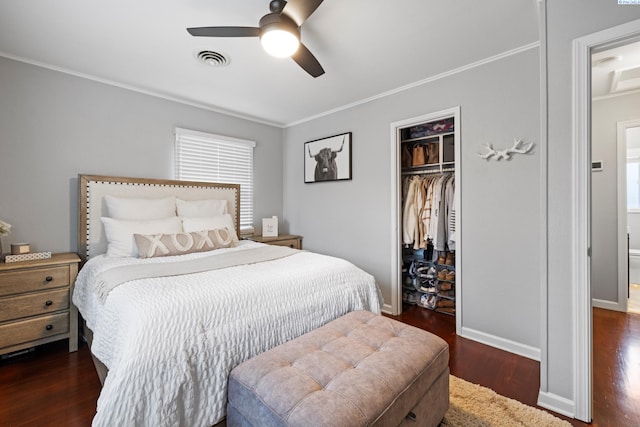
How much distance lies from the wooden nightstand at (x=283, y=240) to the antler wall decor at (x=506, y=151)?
251cm

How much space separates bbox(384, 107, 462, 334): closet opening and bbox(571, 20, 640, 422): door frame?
1.27 meters

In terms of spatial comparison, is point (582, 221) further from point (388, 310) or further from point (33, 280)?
point (33, 280)

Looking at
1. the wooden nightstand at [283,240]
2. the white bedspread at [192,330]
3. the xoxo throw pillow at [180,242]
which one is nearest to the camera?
the white bedspread at [192,330]

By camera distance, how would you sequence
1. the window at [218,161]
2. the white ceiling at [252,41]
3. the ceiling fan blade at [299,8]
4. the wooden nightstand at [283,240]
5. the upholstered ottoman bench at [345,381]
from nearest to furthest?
the upholstered ottoman bench at [345,381]
the ceiling fan blade at [299,8]
the white ceiling at [252,41]
the window at [218,161]
the wooden nightstand at [283,240]

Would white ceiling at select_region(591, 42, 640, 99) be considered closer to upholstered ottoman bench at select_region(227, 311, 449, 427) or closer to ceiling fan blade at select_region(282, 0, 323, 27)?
ceiling fan blade at select_region(282, 0, 323, 27)

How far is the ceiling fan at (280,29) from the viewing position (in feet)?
5.10

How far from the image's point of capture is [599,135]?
336 cm

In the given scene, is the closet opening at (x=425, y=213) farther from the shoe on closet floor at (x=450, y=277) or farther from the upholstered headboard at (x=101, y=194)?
the upholstered headboard at (x=101, y=194)

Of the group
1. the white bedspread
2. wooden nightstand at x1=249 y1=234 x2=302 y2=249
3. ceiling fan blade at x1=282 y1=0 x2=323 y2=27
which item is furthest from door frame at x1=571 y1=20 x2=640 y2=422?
wooden nightstand at x1=249 y1=234 x2=302 y2=249

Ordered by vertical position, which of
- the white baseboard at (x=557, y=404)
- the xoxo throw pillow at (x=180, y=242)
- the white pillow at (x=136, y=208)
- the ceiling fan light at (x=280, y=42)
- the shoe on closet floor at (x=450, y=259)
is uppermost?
the ceiling fan light at (x=280, y=42)

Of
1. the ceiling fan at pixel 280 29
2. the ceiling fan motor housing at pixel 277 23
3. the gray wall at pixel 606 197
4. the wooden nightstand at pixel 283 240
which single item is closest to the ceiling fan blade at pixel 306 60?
the ceiling fan at pixel 280 29

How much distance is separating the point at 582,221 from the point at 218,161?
357 centimetres

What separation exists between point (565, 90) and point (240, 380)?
2283mm

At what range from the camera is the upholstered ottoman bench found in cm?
106
